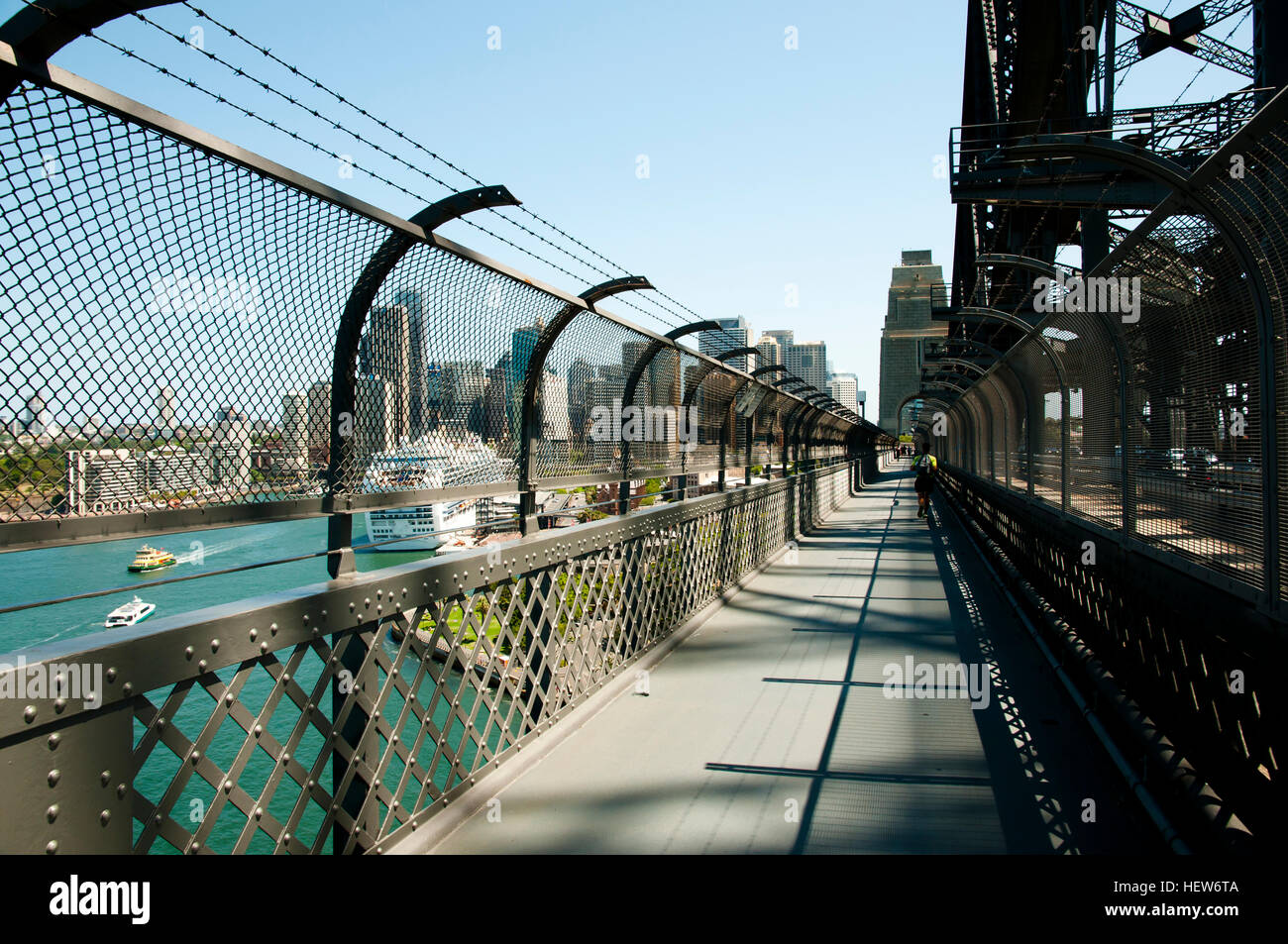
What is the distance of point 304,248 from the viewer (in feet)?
10.4

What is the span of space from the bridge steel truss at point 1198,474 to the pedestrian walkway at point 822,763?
0.50m

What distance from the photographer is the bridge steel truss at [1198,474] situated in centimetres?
288

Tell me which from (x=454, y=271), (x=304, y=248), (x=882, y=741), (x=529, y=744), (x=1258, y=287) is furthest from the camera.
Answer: (x=882, y=741)

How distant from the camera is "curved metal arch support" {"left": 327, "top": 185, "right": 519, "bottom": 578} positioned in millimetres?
3297

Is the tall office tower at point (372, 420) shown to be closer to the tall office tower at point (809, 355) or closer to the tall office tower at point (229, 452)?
the tall office tower at point (229, 452)

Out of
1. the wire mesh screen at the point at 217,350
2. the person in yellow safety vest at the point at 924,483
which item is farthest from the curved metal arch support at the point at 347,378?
the person in yellow safety vest at the point at 924,483

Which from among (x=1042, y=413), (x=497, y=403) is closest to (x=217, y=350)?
(x=497, y=403)

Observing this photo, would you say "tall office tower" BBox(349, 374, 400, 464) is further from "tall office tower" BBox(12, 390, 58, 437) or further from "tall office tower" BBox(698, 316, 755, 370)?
"tall office tower" BBox(698, 316, 755, 370)

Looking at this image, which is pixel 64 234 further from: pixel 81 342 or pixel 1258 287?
pixel 1258 287

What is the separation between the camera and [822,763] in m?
4.41

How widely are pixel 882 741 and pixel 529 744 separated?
1.90 m

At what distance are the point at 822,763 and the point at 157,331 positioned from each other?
138 inches
